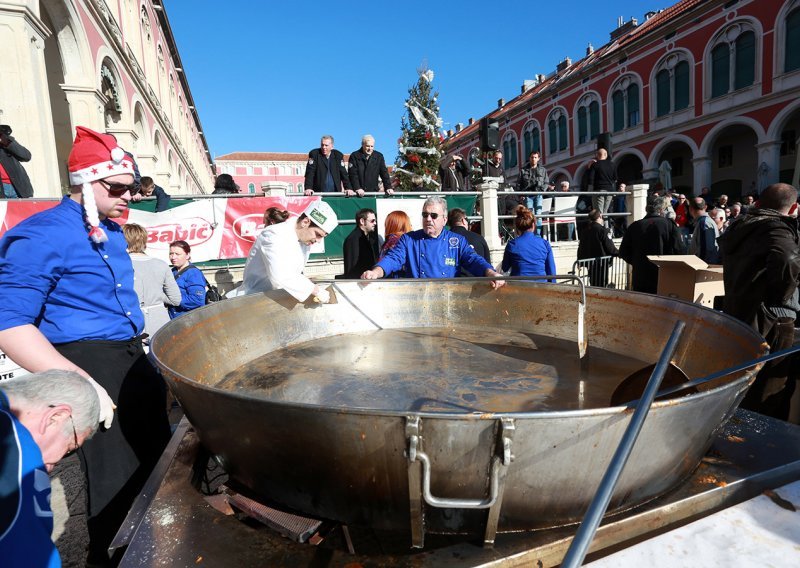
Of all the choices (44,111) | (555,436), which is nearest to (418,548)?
(555,436)

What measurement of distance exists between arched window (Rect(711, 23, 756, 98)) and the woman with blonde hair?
25133 mm

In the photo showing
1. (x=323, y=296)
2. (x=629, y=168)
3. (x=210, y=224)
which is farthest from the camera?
(x=629, y=168)

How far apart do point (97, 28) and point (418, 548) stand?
44.4ft

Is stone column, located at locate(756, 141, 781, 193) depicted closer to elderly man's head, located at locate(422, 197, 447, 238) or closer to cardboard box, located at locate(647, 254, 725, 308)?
cardboard box, located at locate(647, 254, 725, 308)

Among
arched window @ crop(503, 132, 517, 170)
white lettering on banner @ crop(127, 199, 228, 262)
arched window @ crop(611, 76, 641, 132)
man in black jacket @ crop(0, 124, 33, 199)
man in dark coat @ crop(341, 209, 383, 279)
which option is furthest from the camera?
arched window @ crop(503, 132, 517, 170)

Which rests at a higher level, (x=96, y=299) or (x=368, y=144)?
(x=368, y=144)

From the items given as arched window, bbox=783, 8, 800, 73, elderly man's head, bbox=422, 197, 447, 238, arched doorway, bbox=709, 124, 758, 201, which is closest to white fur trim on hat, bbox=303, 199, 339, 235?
elderly man's head, bbox=422, 197, 447, 238

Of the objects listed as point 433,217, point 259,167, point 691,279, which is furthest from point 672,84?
point 259,167

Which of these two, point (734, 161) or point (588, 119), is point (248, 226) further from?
point (588, 119)

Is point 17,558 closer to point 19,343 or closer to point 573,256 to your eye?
point 19,343

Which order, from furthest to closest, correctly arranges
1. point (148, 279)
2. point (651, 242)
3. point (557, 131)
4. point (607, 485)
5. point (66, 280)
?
1. point (557, 131)
2. point (651, 242)
3. point (148, 279)
4. point (66, 280)
5. point (607, 485)

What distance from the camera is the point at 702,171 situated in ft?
73.6

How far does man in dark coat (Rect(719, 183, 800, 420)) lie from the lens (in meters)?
2.81

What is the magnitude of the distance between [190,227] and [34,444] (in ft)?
19.8
